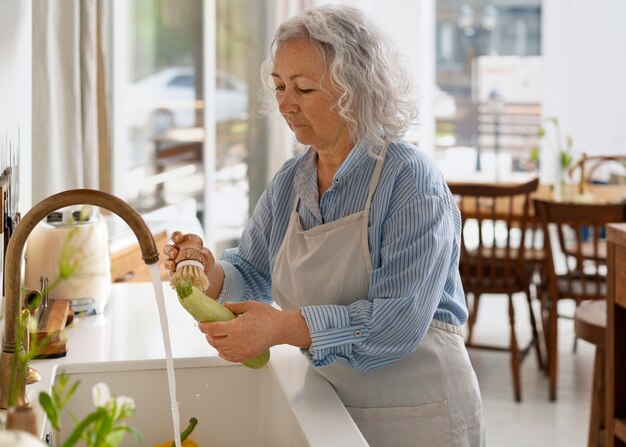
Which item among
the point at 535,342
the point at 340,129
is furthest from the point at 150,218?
the point at 340,129

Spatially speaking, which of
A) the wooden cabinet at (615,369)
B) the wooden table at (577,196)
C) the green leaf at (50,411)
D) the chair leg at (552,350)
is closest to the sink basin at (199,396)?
the green leaf at (50,411)

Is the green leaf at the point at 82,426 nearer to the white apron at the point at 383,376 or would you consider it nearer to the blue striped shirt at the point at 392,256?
the blue striped shirt at the point at 392,256

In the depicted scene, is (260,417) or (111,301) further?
(111,301)

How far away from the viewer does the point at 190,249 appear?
5.57ft

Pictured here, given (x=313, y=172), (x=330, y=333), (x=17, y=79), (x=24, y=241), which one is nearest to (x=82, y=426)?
(x=24, y=241)

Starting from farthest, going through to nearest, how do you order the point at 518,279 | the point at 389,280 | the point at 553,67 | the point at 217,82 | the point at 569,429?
the point at 553,67, the point at 217,82, the point at 518,279, the point at 569,429, the point at 389,280

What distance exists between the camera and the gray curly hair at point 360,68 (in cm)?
163

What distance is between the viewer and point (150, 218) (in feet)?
13.1

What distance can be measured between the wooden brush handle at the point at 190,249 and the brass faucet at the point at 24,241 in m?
0.22

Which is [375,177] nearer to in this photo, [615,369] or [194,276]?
[194,276]

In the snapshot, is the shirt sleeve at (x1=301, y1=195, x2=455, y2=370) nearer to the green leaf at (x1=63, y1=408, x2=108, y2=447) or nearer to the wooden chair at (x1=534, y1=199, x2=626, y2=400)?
the green leaf at (x1=63, y1=408, x2=108, y2=447)

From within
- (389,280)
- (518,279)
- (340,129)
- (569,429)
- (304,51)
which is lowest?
(569,429)

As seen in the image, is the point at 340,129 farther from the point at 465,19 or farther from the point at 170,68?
the point at 465,19

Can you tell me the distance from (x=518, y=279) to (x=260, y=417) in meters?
2.86
